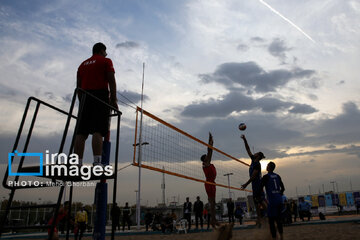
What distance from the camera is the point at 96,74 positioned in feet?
11.8

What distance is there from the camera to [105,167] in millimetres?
3152

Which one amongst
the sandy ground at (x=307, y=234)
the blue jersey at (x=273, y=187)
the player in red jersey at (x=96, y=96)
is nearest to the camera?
the player in red jersey at (x=96, y=96)

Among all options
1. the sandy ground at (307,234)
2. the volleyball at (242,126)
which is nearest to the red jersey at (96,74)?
the sandy ground at (307,234)

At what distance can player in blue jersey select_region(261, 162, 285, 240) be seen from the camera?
17.6 feet

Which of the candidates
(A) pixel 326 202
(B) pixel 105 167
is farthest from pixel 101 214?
(A) pixel 326 202

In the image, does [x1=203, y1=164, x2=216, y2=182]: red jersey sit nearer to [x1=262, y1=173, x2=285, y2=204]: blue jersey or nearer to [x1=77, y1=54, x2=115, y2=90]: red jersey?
[x1=262, y1=173, x2=285, y2=204]: blue jersey

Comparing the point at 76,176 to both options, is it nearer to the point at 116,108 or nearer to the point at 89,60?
the point at 116,108

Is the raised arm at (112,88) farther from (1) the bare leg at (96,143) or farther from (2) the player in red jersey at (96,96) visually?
(1) the bare leg at (96,143)

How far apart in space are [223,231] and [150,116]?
156 inches

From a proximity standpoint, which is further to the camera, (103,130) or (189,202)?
(189,202)
